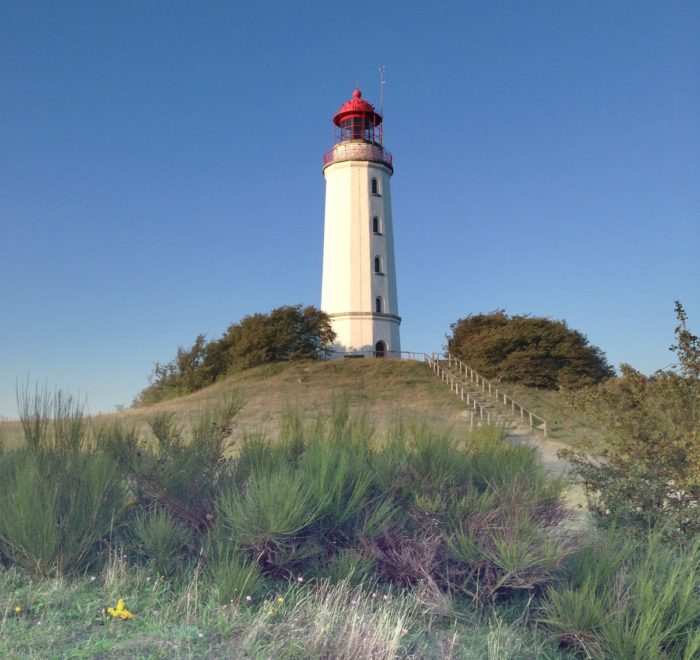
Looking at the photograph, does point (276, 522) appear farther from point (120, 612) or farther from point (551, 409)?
point (551, 409)

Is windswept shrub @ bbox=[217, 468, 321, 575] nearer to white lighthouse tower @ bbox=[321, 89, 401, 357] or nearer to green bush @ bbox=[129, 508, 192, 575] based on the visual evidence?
green bush @ bbox=[129, 508, 192, 575]

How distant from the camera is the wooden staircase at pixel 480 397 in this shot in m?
23.2

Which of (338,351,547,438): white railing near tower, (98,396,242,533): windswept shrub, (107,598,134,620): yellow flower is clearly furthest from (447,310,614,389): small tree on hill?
(107,598,134,620): yellow flower

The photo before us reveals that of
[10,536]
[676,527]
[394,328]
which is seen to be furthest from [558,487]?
[394,328]

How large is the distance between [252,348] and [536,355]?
1524 cm

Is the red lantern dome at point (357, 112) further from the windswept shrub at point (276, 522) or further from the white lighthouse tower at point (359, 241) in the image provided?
the windswept shrub at point (276, 522)

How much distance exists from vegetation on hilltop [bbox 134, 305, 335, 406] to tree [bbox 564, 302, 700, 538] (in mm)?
26363

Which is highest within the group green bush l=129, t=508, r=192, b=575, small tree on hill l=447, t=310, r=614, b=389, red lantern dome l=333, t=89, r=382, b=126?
red lantern dome l=333, t=89, r=382, b=126

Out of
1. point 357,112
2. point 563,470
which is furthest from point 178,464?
point 357,112

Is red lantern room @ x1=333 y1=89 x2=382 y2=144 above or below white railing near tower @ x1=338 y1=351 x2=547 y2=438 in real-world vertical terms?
above

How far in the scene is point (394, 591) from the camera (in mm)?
4777

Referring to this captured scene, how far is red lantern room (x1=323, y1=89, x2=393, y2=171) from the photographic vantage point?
119ft

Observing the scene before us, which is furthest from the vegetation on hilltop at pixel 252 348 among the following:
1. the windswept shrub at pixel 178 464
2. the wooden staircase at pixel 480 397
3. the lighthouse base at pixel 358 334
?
the windswept shrub at pixel 178 464

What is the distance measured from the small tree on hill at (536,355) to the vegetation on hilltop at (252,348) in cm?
846
